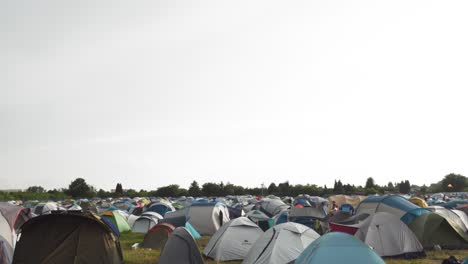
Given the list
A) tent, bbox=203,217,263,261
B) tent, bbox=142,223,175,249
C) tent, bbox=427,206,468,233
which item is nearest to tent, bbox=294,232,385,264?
tent, bbox=203,217,263,261

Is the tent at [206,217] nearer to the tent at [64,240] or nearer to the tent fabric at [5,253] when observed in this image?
the tent at [64,240]

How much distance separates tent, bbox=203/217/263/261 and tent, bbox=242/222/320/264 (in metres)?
2.03

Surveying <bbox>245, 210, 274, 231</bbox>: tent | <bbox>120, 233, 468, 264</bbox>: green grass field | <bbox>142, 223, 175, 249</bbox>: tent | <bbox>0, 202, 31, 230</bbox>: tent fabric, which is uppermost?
<bbox>0, 202, 31, 230</bbox>: tent fabric

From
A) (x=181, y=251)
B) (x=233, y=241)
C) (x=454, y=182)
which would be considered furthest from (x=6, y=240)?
(x=454, y=182)

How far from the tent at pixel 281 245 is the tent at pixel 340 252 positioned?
2.19 m

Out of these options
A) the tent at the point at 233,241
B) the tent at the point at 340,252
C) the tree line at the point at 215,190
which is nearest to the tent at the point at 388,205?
the tent at the point at 233,241

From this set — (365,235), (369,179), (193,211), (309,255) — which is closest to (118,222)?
(193,211)

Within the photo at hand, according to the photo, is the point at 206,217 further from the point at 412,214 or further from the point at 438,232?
the point at 438,232

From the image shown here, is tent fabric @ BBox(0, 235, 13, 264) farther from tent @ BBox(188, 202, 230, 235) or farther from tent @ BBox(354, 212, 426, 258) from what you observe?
tent @ BBox(188, 202, 230, 235)

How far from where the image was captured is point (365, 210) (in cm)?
1780

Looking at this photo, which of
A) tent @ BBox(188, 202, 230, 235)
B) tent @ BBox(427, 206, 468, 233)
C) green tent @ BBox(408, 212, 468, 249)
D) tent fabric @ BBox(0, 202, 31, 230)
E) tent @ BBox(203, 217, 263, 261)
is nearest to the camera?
tent @ BBox(203, 217, 263, 261)

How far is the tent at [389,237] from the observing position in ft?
42.9

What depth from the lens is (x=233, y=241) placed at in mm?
13180

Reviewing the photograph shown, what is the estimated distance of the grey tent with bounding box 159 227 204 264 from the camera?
32.5ft
